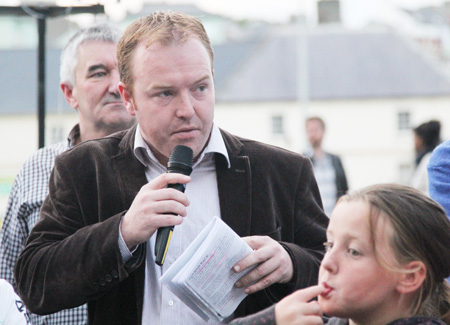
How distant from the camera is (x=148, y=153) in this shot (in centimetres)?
298

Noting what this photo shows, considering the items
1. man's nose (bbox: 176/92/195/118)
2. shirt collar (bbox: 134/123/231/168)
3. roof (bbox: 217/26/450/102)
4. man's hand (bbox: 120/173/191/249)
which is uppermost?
roof (bbox: 217/26/450/102)

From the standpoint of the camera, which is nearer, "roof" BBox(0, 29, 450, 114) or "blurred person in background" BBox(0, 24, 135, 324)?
"blurred person in background" BBox(0, 24, 135, 324)

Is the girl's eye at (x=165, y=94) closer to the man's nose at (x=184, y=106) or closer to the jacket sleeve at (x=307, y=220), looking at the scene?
the man's nose at (x=184, y=106)

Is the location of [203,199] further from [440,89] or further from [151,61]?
[440,89]

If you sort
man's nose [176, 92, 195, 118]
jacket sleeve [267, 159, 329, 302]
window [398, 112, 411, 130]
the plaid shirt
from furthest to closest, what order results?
window [398, 112, 411, 130], the plaid shirt, jacket sleeve [267, 159, 329, 302], man's nose [176, 92, 195, 118]


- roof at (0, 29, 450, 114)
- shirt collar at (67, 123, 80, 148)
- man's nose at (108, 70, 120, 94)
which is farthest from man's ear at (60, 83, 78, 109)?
roof at (0, 29, 450, 114)

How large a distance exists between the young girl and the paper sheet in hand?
29 cm

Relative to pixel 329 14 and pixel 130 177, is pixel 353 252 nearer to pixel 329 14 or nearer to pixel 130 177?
pixel 130 177

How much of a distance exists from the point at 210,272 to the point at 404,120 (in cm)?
6272

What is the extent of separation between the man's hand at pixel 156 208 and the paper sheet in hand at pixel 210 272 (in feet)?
0.35

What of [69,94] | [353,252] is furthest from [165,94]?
[69,94]

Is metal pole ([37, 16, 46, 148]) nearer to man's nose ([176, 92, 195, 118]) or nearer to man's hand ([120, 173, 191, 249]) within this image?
man's nose ([176, 92, 195, 118])

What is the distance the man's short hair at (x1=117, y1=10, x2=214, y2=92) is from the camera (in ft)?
9.41

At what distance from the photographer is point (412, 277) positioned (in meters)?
2.27
